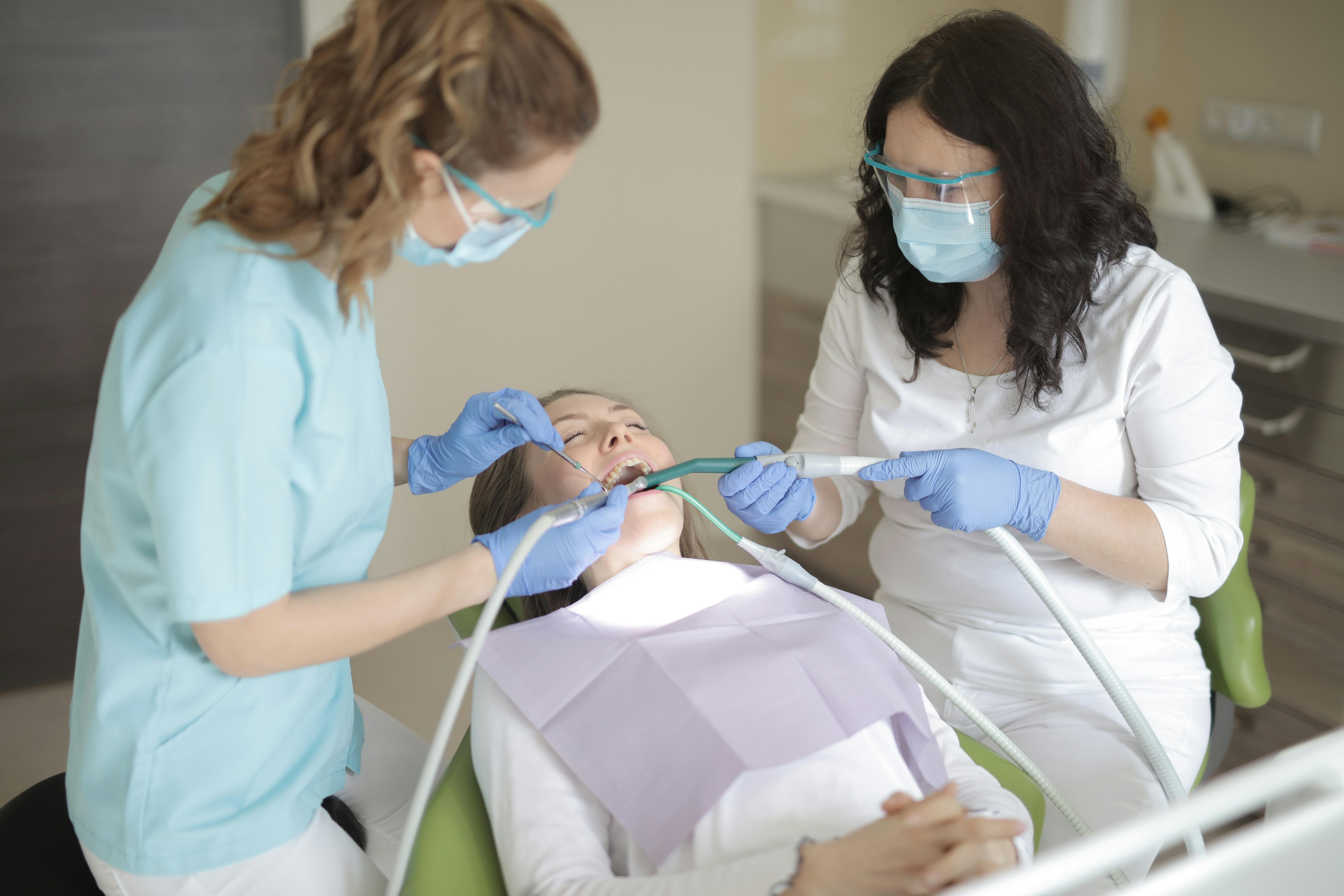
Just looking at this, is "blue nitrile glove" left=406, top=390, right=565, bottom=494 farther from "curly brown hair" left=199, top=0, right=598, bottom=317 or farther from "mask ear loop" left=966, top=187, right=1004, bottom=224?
"mask ear loop" left=966, top=187, right=1004, bottom=224

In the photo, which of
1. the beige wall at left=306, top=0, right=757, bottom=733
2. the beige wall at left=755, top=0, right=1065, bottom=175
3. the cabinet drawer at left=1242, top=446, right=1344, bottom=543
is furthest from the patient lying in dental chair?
the beige wall at left=755, top=0, right=1065, bottom=175

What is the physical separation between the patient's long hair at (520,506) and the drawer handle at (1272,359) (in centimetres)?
101

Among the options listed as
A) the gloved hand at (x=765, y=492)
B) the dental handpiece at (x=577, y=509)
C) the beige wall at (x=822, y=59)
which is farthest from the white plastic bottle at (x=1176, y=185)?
the dental handpiece at (x=577, y=509)

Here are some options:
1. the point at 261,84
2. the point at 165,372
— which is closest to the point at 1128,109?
the point at 261,84

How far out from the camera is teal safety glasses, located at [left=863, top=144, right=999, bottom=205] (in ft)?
4.70

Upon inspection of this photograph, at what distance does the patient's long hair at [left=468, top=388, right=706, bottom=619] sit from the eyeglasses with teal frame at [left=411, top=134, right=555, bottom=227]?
58 cm

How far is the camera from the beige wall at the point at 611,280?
9.27 ft

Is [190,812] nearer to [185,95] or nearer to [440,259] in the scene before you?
[440,259]

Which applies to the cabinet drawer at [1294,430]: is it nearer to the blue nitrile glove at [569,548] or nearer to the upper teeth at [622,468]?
the upper teeth at [622,468]

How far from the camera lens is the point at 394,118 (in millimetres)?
924

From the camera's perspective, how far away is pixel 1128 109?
304cm

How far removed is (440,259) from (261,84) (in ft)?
5.69

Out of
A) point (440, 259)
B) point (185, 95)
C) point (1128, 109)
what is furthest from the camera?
point (1128, 109)

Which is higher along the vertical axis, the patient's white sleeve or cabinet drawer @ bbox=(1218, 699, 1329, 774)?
the patient's white sleeve
